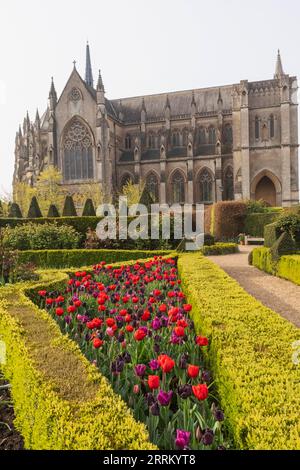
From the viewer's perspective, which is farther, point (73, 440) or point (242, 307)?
point (242, 307)

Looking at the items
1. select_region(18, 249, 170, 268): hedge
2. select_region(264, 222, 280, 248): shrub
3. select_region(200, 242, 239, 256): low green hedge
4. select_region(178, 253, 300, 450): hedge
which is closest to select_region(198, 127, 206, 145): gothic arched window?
select_region(200, 242, 239, 256): low green hedge

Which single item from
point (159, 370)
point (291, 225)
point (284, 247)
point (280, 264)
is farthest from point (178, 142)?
point (159, 370)

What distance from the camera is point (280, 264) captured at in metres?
10.6

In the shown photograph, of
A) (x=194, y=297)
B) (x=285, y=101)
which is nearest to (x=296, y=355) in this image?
(x=194, y=297)

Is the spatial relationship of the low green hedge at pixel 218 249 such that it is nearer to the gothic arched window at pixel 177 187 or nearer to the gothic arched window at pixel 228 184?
the gothic arched window at pixel 228 184

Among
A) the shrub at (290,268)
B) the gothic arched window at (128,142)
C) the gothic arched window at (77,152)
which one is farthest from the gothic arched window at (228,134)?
the shrub at (290,268)

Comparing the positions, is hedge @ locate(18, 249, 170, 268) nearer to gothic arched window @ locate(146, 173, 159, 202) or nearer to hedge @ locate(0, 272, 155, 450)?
hedge @ locate(0, 272, 155, 450)

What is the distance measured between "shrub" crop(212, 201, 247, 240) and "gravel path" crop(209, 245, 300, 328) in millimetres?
11524

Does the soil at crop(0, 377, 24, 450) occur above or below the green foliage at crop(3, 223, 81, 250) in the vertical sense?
below

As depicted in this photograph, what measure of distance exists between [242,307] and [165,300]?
160 cm

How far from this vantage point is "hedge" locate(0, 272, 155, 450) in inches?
82.3

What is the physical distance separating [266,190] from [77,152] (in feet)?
63.8

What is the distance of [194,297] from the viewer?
5.40 m

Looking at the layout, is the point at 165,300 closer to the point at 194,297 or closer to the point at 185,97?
the point at 194,297
